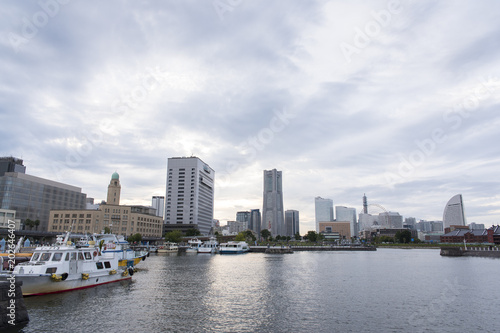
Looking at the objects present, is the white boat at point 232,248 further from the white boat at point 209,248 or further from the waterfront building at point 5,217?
the waterfront building at point 5,217

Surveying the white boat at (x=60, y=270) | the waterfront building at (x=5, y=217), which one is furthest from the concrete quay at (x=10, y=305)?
the waterfront building at (x=5, y=217)

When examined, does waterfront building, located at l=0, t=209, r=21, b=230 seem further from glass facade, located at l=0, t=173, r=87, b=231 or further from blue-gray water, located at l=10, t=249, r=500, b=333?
blue-gray water, located at l=10, t=249, r=500, b=333

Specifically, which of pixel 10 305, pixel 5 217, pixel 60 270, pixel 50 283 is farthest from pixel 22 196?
pixel 10 305

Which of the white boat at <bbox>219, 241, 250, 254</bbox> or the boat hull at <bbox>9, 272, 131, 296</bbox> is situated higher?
the boat hull at <bbox>9, 272, 131, 296</bbox>

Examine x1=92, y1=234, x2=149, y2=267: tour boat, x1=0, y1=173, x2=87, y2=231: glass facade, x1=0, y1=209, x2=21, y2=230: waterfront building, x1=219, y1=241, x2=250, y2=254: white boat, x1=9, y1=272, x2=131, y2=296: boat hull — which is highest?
x1=0, y1=173, x2=87, y2=231: glass facade

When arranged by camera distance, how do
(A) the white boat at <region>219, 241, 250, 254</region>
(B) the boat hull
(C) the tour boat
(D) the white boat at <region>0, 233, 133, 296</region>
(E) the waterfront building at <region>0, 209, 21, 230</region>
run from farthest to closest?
(A) the white boat at <region>219, 241, 250, 254</region> → (E) the waterfront building at <region>0, 209, 21, 230</region> → (C) the tour boat → (D) the white boat at <region>0, 233, 133, 296</region> → (B) the boat hull

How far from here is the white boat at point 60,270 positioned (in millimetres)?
42438

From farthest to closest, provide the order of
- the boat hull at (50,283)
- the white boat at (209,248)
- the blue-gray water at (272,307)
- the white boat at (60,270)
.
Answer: the white boat at (209,248) < the white boat at (60,270) < the boat hull at (50,283) < the blue-gray water at (272,307)

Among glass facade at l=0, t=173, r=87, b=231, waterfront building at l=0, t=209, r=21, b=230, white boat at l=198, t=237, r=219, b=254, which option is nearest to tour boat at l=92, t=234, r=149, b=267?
white boat at l=198, t=237, r=219, b=254

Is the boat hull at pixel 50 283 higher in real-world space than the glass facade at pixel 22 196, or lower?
lower

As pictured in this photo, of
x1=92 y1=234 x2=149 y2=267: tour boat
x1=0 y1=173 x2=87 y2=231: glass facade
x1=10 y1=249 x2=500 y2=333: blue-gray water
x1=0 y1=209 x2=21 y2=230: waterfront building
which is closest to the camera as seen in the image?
x1=10 y1=249 x2=500 y2=333: blue-gray water

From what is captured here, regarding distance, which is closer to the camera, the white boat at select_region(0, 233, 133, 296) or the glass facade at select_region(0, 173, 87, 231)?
the white boat at select_region(0, 233, 133, 296)

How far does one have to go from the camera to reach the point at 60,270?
151 ft

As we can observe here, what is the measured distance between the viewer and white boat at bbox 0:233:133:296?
139 feet
